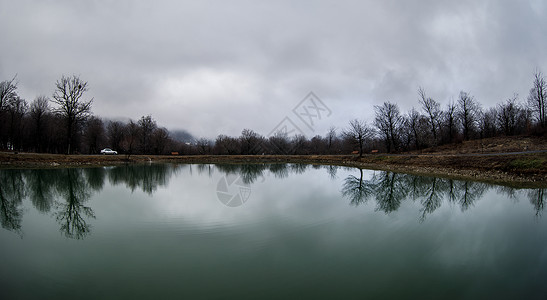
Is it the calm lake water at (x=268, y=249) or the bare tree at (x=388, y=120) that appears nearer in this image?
the calm lake water at (x=268, y=249)

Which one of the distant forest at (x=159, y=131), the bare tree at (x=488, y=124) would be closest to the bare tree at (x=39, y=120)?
the distant forest at (x=159, y=131)

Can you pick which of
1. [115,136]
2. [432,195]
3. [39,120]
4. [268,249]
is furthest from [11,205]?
[115,136]

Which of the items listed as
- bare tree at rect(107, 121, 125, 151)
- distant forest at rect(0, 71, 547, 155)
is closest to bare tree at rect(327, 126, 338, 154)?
distant forest at rect(0, 71, 547, 155)

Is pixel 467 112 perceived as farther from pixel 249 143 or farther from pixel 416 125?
pixel 249 143

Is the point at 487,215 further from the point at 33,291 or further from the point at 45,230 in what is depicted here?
the point at 45,230

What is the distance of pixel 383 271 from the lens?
5.21m

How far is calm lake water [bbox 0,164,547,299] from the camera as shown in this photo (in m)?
4.48

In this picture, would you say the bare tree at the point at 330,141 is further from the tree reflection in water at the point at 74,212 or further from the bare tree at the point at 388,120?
the tree reflection in water at the point at 74,212

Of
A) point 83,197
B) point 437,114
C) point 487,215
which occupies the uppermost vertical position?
point 437,114

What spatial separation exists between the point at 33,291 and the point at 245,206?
7317mm

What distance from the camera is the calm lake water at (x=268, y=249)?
4.48 m

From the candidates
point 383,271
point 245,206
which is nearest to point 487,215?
point 383,271

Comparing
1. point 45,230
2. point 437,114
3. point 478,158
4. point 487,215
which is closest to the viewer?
point 45,230

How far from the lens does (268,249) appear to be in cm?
627
